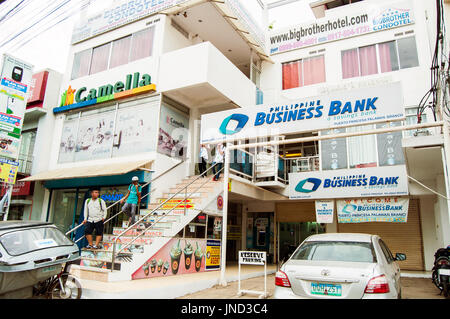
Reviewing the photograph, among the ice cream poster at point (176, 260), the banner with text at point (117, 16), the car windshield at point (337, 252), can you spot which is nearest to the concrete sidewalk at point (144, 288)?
the ice cream poster at point (176, 260)

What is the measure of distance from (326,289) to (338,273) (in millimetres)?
273

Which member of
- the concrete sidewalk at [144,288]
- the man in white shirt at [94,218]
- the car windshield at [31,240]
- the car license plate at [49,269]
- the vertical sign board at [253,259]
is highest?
the man in white shirt at [94,218]

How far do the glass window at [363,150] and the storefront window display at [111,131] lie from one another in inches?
330

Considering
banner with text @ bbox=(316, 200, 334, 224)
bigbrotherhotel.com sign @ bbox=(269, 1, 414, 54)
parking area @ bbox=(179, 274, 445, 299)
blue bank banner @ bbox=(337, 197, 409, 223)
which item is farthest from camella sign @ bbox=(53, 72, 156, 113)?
blue bank banner @ bbox=(337, 197, 409, 223)

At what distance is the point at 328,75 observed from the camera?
51.7 feet

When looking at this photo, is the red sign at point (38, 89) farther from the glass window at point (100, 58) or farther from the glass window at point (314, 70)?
the glass window at point (314, 70)

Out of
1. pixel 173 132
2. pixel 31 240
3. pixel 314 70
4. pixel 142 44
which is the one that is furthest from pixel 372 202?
pixel 31 240

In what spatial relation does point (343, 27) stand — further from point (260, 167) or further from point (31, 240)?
point (31, 240)

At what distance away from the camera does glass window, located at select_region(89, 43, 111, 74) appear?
14.9m

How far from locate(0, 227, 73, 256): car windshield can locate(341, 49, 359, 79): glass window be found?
13.8 m

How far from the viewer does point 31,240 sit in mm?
5918

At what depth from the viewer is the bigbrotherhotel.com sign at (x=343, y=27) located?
576 inches

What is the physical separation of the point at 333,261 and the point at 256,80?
1348cm
